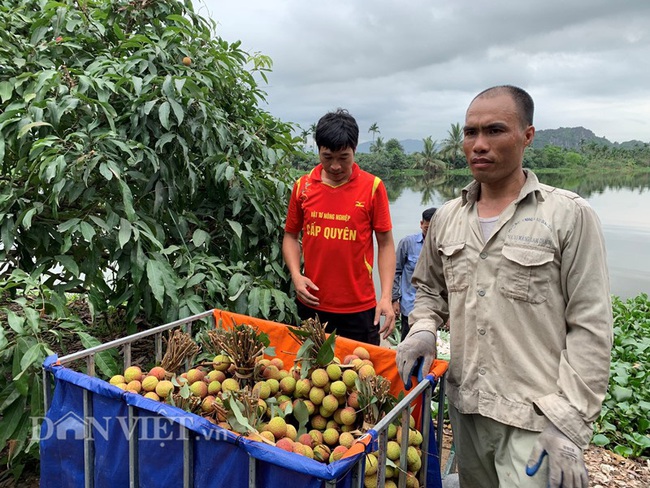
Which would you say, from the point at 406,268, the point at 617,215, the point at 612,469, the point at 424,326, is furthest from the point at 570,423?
the point at 617,215

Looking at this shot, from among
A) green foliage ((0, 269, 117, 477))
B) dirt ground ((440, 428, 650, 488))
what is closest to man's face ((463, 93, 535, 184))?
green foliage ((0, 269, 117, 477))

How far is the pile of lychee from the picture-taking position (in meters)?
1.49

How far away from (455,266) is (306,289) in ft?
3.25

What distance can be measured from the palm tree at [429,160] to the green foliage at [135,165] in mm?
50348

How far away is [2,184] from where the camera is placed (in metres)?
2.39

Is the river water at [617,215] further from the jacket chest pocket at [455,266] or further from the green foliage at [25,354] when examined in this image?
the green foliage at [25,354]

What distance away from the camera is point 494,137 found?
4.69ft

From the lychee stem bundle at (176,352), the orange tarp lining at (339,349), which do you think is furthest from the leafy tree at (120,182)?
the lychee stem bundle at (176,352)

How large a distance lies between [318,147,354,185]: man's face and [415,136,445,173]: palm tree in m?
50.8

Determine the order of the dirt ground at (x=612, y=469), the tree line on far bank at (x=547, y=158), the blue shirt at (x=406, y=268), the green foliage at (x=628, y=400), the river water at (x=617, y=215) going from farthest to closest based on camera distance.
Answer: the tree line on far bank at (x=547, y=158) → the river water at (x=617, y=215) → the blue shirt at (x=406, y=268) → the green foliage at (x=628, y=400) → the dirt ground at (x=612, y=469)

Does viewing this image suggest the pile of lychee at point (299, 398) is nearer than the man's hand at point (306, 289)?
Yes

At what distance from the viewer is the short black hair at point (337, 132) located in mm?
2256

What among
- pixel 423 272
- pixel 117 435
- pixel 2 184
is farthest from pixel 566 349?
pixel 2 184

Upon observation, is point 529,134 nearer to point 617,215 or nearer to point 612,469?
point 612,469
